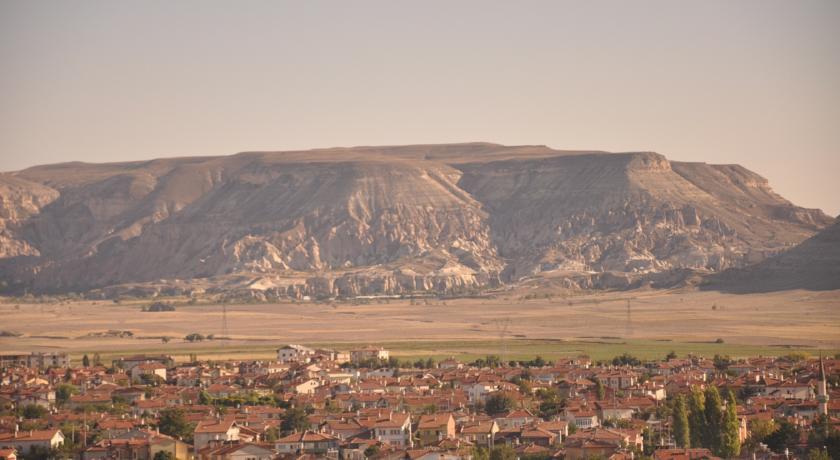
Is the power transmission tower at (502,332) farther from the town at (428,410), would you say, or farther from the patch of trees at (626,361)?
the town at (428,410)

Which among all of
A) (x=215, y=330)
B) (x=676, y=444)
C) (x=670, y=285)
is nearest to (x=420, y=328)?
(x=215, y=330)

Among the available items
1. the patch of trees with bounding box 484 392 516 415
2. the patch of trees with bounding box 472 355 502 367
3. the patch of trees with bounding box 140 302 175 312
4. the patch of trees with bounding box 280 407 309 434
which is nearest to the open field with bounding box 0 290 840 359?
the patch of trees with bounding box 140 302 175 312

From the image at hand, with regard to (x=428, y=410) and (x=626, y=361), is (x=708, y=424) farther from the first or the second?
(x=626, y=361)

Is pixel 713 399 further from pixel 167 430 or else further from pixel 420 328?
pixel 420 328

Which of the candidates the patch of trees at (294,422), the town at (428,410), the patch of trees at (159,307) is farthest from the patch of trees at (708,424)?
the patch of trees at (159,307)

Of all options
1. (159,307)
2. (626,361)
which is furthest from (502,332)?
(159,307)

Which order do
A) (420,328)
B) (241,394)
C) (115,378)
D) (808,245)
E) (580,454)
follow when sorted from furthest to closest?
(808,245), (420,328), (115,378), (241,394), (580,454)
